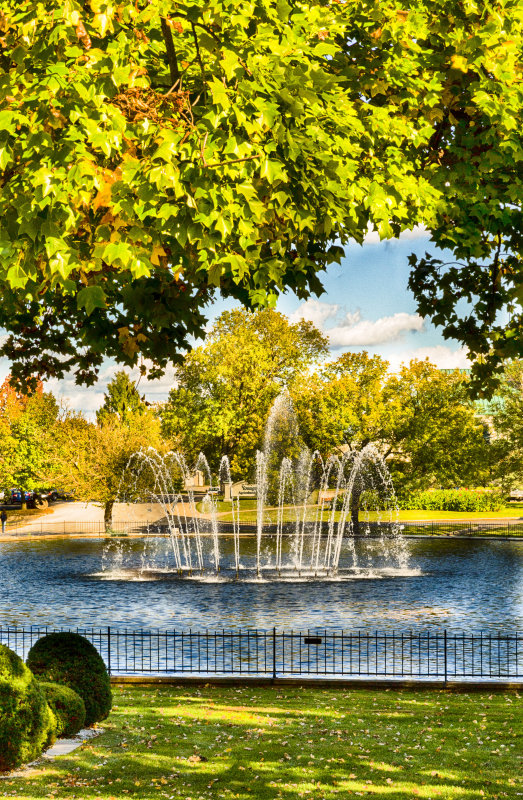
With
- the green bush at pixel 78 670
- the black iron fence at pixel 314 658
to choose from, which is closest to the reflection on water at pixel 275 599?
the black iron fence at pixel 314 658

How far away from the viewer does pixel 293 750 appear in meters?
11.3

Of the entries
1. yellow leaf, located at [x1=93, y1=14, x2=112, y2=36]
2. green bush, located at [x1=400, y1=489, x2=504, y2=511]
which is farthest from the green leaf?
green bush, located at [x1=400, y1=489, x2=504, y2=511]

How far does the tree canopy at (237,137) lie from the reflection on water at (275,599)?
1480cm

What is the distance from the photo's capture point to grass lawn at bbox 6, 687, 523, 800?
984cm

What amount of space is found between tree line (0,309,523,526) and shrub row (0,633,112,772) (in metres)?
36.4

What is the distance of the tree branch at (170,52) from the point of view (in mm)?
7391

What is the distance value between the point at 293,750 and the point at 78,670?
10.5 ft

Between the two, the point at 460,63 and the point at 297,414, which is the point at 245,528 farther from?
the point at 460,63

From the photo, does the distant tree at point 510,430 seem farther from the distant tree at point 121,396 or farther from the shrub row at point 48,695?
the shrub row at point 48,695

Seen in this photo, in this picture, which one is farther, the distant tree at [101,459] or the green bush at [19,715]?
the distant tree at [101,459]

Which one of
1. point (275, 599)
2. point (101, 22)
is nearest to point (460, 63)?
point (101, 22)

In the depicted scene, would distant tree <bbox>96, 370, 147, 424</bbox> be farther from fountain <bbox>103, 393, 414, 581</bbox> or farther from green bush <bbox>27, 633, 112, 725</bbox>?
green bush <bbox>27, 633, 112, 725</bbox>

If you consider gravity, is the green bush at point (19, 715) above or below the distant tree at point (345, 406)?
below

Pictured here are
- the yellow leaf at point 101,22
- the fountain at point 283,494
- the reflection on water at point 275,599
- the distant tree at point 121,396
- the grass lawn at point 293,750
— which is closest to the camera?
the yellow leaf at point 101,22
